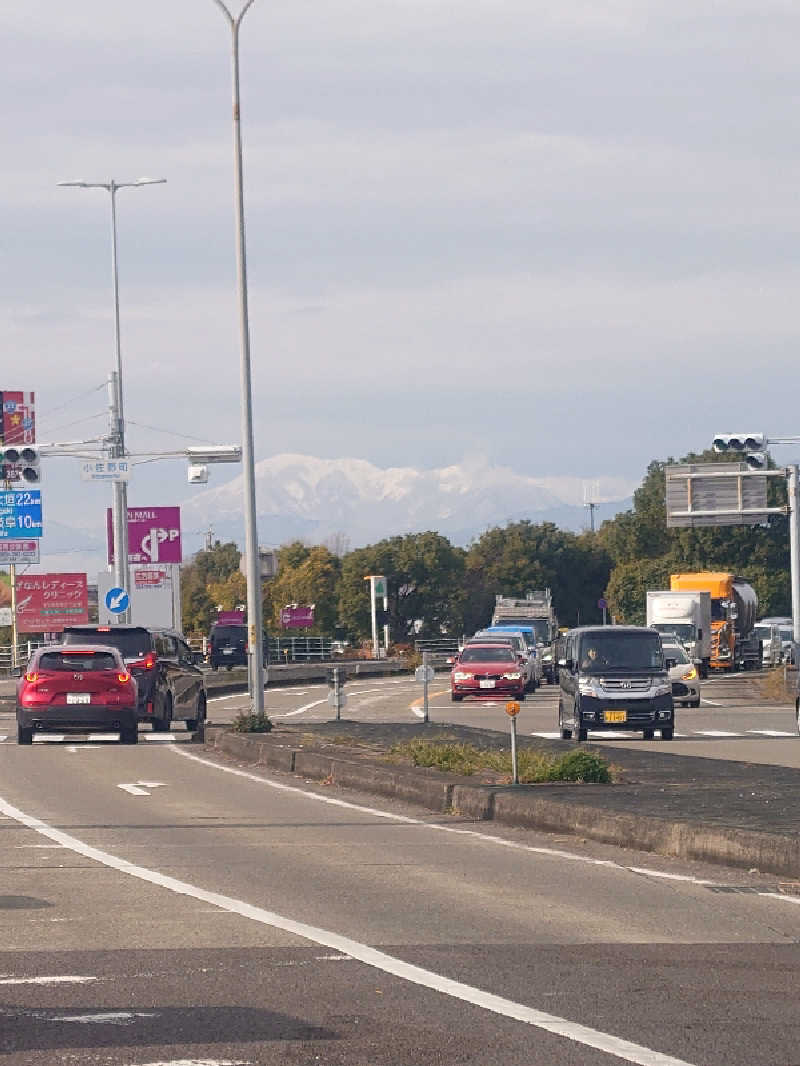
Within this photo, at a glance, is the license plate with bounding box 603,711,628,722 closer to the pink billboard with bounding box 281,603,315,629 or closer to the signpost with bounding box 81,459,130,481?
the signpost with bounding box 81,459,130,481

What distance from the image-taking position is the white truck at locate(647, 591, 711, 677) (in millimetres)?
61969

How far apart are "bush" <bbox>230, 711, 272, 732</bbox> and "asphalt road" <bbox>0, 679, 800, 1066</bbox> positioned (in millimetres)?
10319

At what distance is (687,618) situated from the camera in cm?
6253

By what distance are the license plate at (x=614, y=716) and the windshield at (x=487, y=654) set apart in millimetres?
17241

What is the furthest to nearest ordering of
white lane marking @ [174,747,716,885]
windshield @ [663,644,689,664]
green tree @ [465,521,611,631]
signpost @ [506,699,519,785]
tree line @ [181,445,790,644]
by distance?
green tree @ [465,521,611,631] < tree line @ [181,445,790,644] < windshield @ [663,644,689,664] < signpost @ [506,699,519,785] < white lane marking @ [174,747,716,885]

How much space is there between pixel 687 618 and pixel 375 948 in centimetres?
5417

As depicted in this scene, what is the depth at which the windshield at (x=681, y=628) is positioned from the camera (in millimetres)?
61844

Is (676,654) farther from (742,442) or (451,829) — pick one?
(451,829)

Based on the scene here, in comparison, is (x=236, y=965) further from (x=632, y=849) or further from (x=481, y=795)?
(x=481, y=795)

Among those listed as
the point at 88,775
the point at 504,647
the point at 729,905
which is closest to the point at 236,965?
the point at 729,905

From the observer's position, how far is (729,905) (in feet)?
36.5

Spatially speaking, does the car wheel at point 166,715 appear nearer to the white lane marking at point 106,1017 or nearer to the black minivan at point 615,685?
the black minivan at point 615,685

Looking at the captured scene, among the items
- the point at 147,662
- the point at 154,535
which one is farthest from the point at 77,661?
the point at 154,535

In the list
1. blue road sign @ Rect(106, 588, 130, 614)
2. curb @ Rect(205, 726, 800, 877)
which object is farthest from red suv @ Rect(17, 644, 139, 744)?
blue road sign @ Rect(106, 588, 130, 614)
